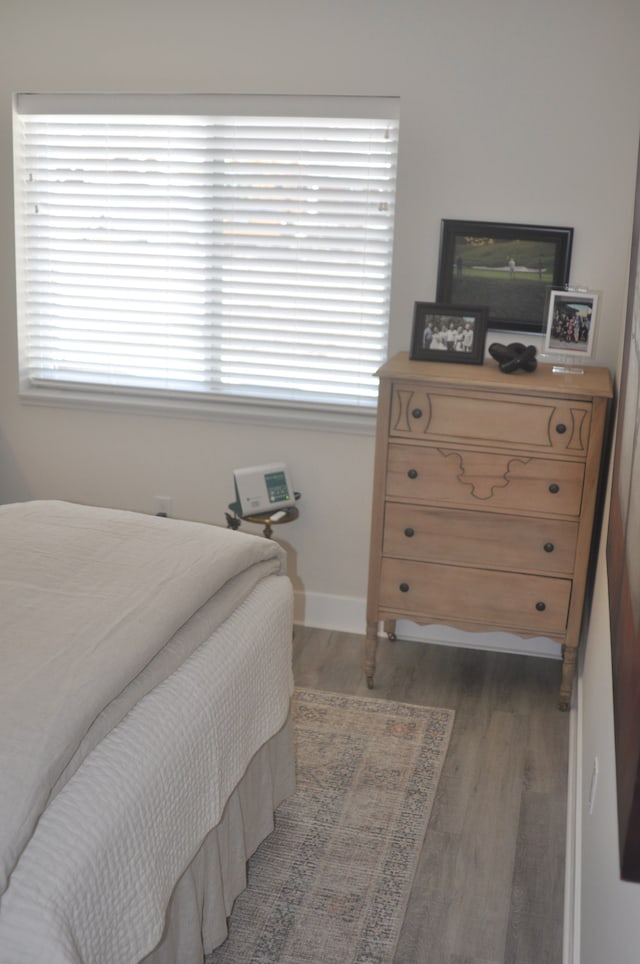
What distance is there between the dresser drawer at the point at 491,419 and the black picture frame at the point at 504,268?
0.51 metres

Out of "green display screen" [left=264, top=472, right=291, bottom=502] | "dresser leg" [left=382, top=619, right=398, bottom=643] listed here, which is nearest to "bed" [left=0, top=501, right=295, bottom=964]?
"green display screen" [left=264, top=472, right=291, bottom=502]

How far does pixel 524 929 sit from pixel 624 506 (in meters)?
1.11

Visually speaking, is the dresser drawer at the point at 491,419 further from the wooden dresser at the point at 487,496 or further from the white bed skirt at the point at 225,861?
the white bed skirt at the point at 225,861

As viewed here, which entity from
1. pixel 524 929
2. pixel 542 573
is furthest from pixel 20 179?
pixel 524 929

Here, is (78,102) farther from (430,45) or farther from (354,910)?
(354,910)

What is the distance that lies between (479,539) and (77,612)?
65.1 inches

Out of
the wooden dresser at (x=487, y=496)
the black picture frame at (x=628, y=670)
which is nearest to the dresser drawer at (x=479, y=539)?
the wooden dresser at (x=487, y=496)

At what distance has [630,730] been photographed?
121 centimetres

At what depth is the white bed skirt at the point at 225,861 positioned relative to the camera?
1974 mm

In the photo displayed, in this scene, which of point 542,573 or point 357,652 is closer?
point 542,573

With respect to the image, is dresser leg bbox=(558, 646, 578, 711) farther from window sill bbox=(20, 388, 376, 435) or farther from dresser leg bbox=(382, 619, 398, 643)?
window sill bbox=(20, 388, 376, 435)

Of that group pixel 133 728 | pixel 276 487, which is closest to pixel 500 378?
pixel 276 487

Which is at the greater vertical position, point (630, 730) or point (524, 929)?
point (630, 730)

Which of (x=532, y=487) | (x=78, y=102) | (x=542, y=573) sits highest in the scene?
(x=78, y=102)
